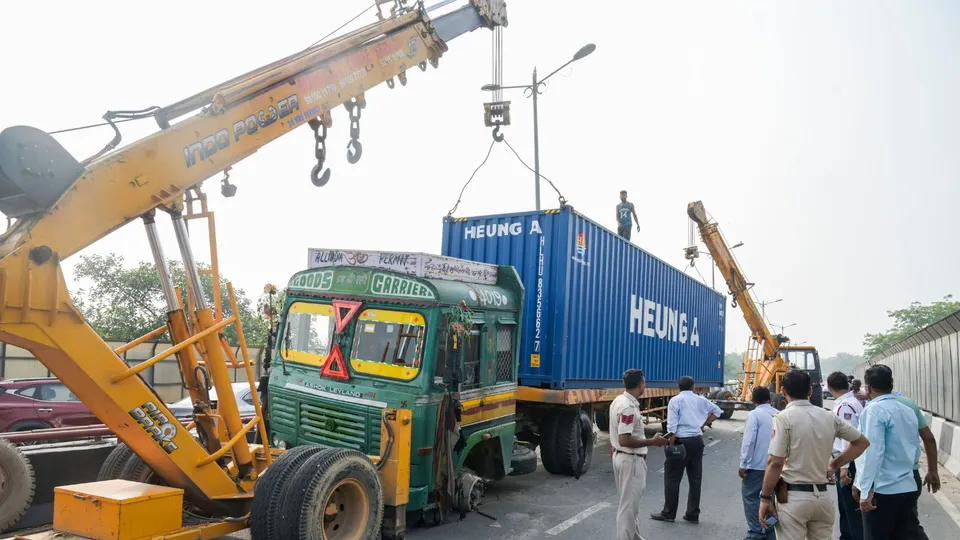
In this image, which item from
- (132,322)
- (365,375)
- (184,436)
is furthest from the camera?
(132,322)

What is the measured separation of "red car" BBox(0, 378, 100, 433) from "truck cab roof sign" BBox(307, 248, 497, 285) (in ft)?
20.6

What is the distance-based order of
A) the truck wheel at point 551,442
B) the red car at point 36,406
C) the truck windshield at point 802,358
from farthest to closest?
the truck windshield at point 802,358
the red car at point 36,406
the truck wheel at point 551,442

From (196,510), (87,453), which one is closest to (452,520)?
(196,510)

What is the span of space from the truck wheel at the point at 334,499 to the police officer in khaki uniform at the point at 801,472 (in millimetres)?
2834

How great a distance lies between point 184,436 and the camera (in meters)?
4.54

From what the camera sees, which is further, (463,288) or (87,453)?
(463,288)

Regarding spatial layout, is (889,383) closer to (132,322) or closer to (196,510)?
(196,510)

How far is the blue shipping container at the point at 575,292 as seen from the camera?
9.32 metres

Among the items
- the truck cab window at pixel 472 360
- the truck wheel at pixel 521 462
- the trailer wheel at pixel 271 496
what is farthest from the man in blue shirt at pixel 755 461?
the trailer wheel at pixel 271 496

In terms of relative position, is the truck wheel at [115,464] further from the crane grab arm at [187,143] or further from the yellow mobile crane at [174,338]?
the crane grab arm at [187,143]

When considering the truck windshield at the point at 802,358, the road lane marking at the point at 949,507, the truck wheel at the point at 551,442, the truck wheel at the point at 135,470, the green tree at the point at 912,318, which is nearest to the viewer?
the truck wheel at the point at 135,470

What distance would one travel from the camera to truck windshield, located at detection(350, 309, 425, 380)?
247 inches

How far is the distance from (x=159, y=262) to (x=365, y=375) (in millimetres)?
2313

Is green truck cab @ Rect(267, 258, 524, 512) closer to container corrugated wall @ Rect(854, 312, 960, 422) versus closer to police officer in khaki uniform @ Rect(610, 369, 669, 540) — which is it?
police officer in khaki uniform @ Rect(610, 369, 669, 540)
